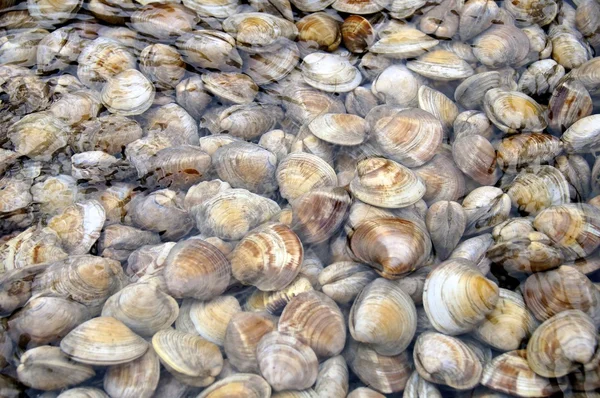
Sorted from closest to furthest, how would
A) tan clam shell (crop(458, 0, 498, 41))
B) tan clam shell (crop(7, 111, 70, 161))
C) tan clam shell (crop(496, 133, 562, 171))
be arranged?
tan clam shell (crop(496, 133, 562, 171)) → tan clam shell (crop(7, 111, 70, 161)) → tan clam shell (crop(458, 0, 498, 41))

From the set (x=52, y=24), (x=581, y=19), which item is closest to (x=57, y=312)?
(x=52, y=24)

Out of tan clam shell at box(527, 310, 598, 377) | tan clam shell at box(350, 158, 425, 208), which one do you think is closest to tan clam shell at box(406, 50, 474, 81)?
tan clam shell at box(350, 158, 425, 208)

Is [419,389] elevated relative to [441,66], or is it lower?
lower

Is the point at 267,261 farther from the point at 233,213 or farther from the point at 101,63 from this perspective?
the point at 101,63

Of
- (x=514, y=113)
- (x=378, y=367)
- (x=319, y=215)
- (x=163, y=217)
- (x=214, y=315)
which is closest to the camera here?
(x=378, y=367)

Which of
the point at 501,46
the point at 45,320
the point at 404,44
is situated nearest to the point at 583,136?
the point at 501,46

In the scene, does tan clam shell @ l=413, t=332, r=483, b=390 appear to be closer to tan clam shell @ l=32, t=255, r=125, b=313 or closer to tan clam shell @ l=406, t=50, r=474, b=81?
tan clam shell @ l=32, t=255, r=125, b=313

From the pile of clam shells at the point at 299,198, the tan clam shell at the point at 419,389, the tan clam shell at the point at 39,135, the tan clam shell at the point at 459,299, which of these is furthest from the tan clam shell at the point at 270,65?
the tan clam shell at the point at 419,389

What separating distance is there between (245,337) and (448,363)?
0.73 m

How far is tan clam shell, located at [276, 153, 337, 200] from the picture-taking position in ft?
8.07

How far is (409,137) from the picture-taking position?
100 inches

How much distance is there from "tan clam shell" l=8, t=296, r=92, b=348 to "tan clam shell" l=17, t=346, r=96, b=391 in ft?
0.33

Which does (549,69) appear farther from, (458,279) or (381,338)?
(381,338)

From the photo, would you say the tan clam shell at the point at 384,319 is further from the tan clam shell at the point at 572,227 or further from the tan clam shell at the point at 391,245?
the tan clam shell at the point at 572,227
